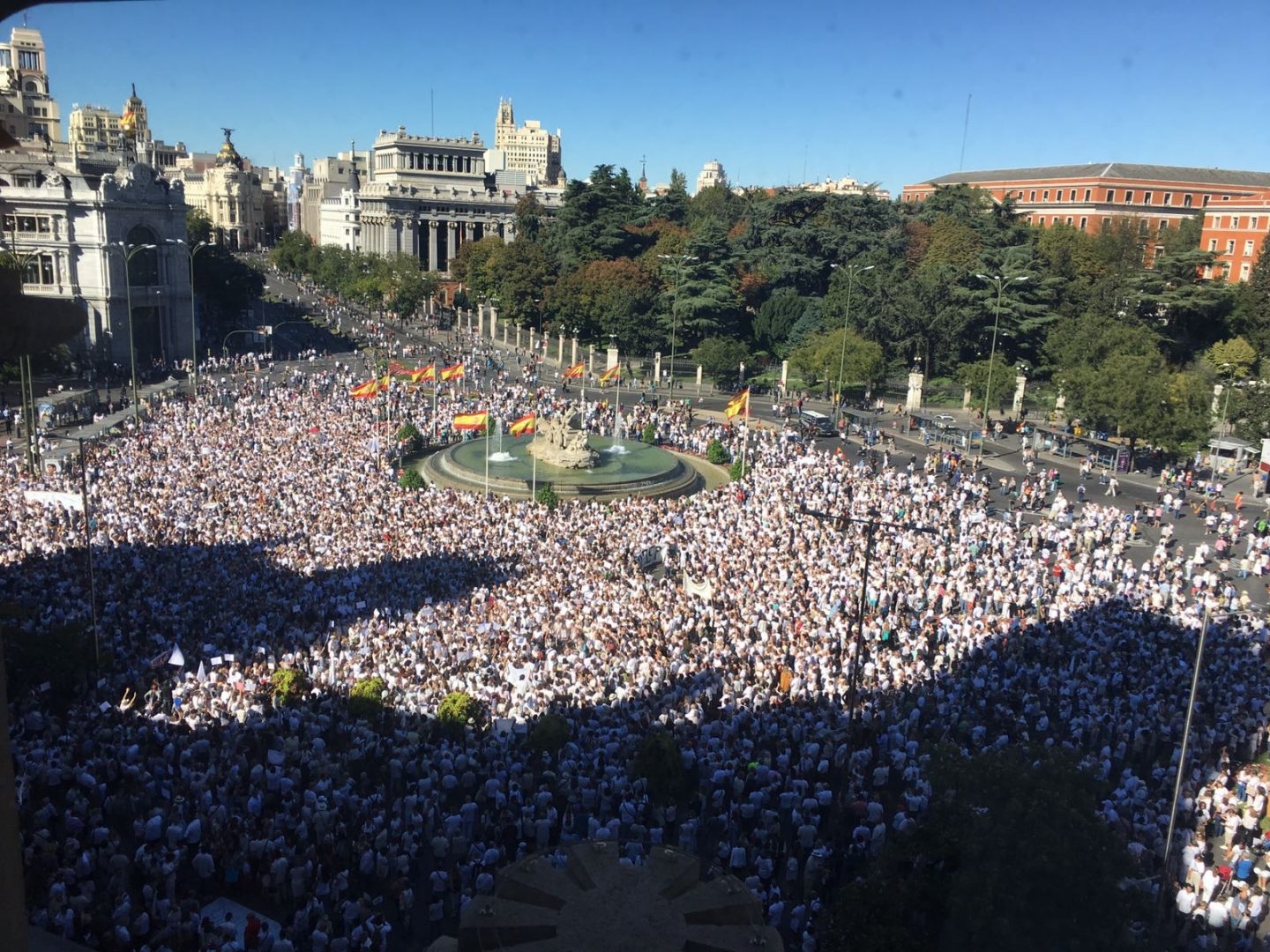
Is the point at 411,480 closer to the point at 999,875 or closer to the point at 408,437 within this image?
the point at 408,437

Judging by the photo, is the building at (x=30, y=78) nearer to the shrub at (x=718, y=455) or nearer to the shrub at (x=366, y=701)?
the shrub at (x=718, y=455)

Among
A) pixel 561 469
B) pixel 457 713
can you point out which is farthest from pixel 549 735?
pixel 561 469

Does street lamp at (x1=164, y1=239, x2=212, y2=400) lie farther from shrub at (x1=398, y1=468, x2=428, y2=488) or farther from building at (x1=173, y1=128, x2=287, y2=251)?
building at (x1=173, y1=128, x2=287, y2=251)

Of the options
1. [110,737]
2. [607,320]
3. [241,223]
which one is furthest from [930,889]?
[241,223]

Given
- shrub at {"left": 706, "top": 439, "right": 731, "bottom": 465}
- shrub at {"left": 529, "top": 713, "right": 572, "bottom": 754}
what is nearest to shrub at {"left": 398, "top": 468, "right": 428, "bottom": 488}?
shrub at {"left": 706, "top": 439, "right": 731, "bottom": 465}

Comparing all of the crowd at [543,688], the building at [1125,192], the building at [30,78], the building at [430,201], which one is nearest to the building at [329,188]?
the building at [430,201]
